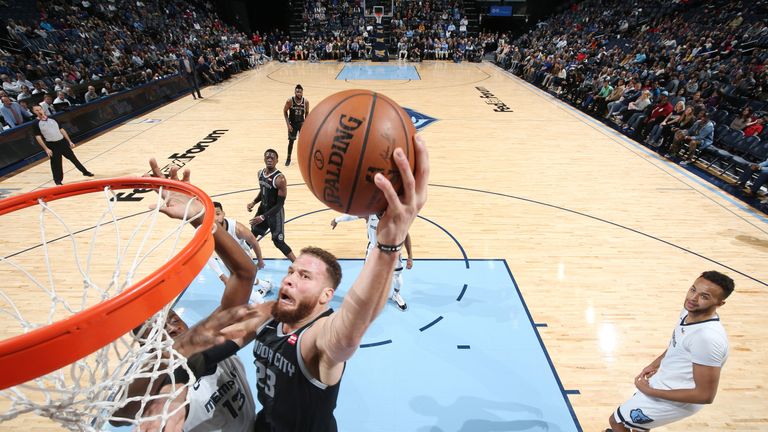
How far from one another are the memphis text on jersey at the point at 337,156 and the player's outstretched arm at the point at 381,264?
0.31 metres

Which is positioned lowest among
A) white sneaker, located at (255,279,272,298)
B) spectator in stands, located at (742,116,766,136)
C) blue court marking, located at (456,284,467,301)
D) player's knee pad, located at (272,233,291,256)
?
blue court marking, located at (456,284,467,301)

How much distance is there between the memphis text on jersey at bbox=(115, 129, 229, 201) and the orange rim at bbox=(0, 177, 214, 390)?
6226 mm

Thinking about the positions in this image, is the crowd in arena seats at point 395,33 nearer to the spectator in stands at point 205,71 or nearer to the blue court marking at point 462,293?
the spectator in stands at point 205,71

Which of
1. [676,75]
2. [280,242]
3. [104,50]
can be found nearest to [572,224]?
[280,242]

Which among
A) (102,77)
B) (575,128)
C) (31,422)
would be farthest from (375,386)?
(102,77)

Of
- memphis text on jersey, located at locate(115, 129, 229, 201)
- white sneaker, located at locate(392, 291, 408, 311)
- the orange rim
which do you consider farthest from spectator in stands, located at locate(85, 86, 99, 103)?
the orange rim

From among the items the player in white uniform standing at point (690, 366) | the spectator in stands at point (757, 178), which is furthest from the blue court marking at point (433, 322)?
the spectator in stands at point (757, 178)

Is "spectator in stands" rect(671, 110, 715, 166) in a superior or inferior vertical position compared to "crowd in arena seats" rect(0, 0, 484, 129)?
inferior

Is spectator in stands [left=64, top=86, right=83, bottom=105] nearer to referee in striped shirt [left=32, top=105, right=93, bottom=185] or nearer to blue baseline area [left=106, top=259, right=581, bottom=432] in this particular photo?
referee in striped shirt [left=32, top=105, right=93, bottom=185]

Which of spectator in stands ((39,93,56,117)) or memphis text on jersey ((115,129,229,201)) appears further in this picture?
spectator in stands ((39,93,56,117))

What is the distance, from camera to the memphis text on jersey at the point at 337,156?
1.56 metres

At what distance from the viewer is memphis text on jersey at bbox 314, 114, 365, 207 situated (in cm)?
156

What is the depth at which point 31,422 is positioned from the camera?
10.9 ft

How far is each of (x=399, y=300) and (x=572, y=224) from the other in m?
3.36
